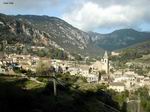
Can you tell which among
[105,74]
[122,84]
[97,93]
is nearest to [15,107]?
[97,93]

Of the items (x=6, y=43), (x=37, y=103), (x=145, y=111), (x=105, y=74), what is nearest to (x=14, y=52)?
(x=6, y=43)

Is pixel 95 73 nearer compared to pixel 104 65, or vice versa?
pixel 95 73

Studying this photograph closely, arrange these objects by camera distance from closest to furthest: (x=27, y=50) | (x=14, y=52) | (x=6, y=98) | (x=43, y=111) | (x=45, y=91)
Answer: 1. (x=6, y=98)
2. (x=43, y=111)
3. (x=45, y=91)
4. (x=14, y=52)
5. (x=27, y=50)

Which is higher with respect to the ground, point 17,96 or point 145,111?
point 17,96

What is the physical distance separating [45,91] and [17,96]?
447 inches

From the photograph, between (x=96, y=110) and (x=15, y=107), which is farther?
Result: (x=96, y=110)

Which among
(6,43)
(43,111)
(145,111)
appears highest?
(6,43)

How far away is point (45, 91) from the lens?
1248 inches

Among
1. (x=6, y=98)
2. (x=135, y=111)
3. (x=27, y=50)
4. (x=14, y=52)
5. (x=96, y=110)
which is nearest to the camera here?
(x=6, y=98)

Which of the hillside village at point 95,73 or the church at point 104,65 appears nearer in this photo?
the hillside village at point 95,73

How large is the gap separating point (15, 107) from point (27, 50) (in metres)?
178

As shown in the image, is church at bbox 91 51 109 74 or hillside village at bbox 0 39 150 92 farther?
church at bbox 91 51 109 74

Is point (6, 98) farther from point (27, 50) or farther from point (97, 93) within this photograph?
point (27, 50)

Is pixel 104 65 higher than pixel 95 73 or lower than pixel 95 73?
higher
